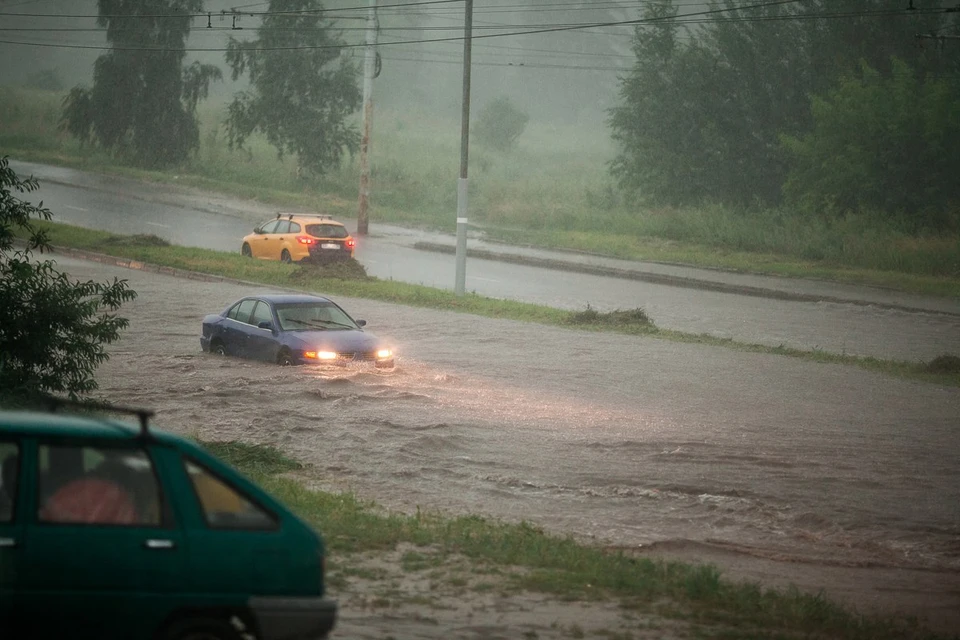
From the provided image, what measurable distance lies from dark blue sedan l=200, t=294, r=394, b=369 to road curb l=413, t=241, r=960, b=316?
50.3ft

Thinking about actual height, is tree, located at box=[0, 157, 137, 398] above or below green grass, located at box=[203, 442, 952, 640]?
above

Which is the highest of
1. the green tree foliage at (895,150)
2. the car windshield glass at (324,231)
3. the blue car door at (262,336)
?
the green tree foliage at (895,150)

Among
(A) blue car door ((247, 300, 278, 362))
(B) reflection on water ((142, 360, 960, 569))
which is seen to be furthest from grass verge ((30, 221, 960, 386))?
(B) reflection on water ((142, 360, 960, 569))

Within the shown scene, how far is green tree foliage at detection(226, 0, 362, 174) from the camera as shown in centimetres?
5744

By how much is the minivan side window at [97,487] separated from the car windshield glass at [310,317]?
1419 cm

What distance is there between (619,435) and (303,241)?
65.2ft

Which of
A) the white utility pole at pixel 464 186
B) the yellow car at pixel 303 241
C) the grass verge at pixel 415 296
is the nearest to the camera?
the grass verge at pixel 415 296

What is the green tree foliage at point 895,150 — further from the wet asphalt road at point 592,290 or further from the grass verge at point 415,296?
the grass verge at point 415,296

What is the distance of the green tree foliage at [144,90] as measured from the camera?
60.4 meters

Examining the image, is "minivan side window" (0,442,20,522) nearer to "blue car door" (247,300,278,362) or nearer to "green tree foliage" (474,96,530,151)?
"blue car door" (247,300,278,362)

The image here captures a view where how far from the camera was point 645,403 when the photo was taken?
60.6 ft

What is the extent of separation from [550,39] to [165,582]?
132555mm

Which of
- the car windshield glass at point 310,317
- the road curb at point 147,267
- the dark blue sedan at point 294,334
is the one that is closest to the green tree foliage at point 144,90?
the road curb at point 147,267

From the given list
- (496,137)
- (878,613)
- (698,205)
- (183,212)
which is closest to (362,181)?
(183,212)
